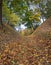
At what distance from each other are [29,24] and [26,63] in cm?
3222

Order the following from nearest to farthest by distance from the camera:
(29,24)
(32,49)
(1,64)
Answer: (1,64) → (32,49) → (29,24)

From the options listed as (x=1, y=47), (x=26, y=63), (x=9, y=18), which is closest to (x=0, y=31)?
(x=1, y=47)

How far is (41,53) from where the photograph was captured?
8852mm

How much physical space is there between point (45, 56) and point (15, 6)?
8358mm

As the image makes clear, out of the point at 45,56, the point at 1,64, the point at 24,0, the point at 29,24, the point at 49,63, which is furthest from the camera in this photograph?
the point at 29,24

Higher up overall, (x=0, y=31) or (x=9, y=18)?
(x=0, y=31)

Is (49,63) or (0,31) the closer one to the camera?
(49,63)

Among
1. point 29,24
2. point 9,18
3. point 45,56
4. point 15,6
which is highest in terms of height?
point 15,6

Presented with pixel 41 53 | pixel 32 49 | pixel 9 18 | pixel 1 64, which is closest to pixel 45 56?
pixel 41 53

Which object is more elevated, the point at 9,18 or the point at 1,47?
the point at 1,47

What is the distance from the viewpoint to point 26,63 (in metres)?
7.27

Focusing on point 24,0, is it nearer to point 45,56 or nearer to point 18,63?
point 45,56

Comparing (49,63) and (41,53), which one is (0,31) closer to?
Result: (41,53)

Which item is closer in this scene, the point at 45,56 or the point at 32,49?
the point at 45,56
